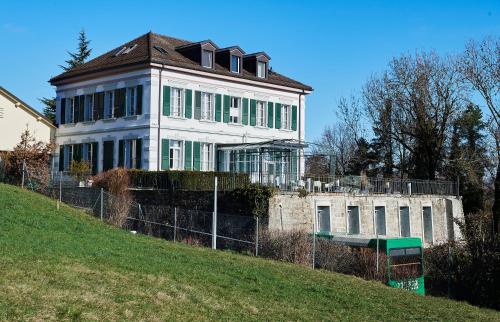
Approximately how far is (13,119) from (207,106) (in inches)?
425

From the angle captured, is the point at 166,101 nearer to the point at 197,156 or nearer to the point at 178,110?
the point at 178,110

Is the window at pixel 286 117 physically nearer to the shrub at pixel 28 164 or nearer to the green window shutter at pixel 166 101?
the green window shutter at pixel 166 101

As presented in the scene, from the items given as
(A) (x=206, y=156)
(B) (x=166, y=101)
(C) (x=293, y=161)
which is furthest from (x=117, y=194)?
(C) (x=293, y=161)

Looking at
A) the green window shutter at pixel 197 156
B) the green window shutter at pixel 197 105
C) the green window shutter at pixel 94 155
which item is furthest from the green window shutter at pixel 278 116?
the green window shutter at pixel 94 155

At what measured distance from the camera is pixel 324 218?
1316 inches

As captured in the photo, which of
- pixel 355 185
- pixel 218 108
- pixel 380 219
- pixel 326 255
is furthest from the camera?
pixel 218 108

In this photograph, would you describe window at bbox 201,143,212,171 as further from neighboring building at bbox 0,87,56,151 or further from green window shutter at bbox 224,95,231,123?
neighboring building at bbox 0,87,56,151

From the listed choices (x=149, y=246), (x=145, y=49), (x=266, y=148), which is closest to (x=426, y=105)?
(x=266, y=148)

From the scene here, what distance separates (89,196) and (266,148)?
11.1m

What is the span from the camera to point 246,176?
3123cm

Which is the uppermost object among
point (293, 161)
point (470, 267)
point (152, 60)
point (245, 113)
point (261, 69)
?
point (261, 69)

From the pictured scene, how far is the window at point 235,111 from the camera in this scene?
139ft

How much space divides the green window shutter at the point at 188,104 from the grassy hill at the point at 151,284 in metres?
16.0

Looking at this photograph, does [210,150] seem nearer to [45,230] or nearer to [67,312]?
[45,230]
